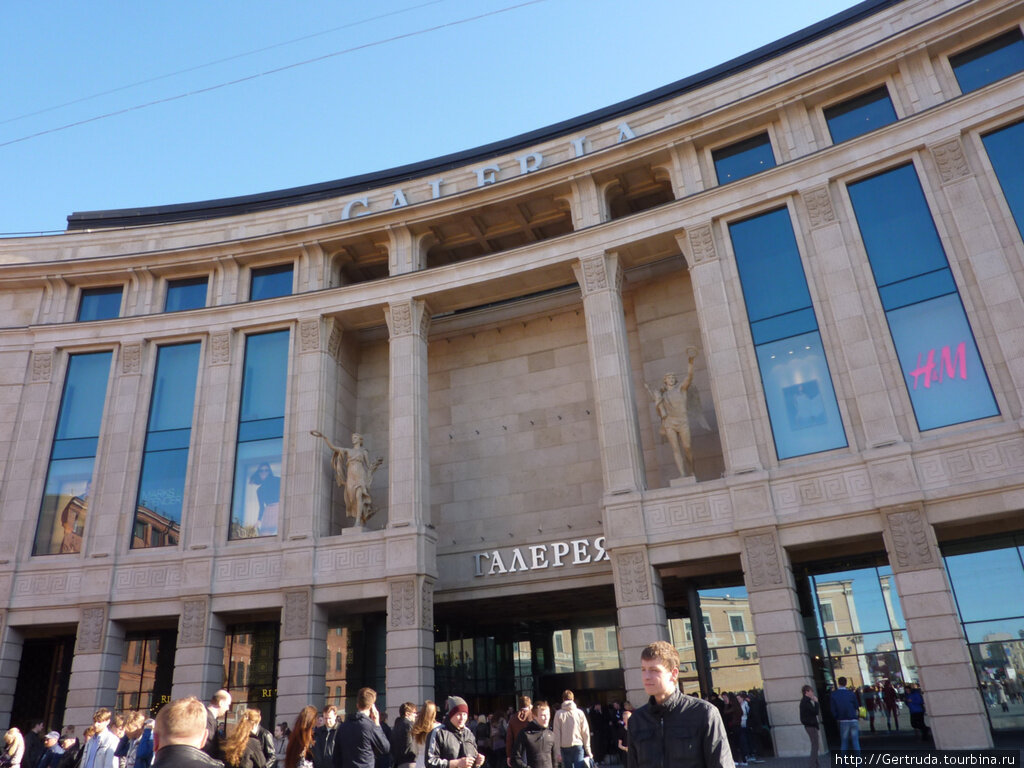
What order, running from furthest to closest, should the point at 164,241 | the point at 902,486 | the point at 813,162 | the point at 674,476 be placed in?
the point at 164,241
the point at 674,476
the point at 813,162
the point at 902,486

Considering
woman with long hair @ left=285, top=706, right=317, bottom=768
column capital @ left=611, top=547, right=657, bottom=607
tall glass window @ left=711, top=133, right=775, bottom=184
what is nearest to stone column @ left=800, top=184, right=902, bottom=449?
tall glass window @ left=711, top=133, right=775, bottom=184

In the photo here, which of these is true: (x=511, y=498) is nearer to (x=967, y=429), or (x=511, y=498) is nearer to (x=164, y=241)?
(x=967, y=429)

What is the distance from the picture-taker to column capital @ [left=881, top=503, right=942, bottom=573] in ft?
60.8

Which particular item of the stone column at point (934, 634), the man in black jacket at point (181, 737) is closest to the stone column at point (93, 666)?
the man in black jacket at point (181, 737)

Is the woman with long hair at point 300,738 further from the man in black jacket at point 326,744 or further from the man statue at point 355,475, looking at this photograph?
the man statue at point 355,475

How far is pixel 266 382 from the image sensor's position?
2806cm

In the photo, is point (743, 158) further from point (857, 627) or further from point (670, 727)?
point (670, 727)

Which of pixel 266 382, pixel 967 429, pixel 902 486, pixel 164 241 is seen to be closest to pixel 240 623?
pixel 266 382

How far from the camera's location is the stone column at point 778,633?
1853cm

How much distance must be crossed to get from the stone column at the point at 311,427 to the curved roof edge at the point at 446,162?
6.34m

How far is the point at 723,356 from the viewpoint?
2258 cm

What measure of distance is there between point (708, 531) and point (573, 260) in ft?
33.6

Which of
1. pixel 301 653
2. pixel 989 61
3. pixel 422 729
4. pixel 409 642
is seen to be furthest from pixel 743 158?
pixel 422 729

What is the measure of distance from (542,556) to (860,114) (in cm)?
1726
